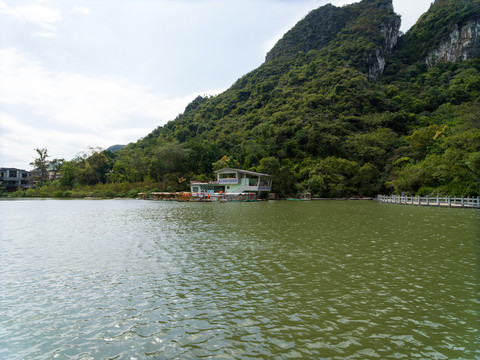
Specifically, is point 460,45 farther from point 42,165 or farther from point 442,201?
point 42,165

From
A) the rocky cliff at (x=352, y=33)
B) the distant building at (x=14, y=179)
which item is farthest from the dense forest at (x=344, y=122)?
the distant building at (x=14, y=179)

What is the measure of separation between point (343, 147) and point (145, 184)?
42.0m

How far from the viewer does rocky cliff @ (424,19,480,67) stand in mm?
84625

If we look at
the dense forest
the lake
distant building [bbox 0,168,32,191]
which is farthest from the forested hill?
the lake

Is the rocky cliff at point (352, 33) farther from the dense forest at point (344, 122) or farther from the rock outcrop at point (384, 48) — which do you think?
the dense forest at point (344, 122)

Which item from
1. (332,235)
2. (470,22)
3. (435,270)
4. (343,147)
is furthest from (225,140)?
(470,22)

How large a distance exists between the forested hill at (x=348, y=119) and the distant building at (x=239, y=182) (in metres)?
2.03

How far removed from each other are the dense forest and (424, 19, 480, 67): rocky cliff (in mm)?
311

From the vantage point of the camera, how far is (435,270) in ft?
24.9

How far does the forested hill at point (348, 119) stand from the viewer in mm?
45438

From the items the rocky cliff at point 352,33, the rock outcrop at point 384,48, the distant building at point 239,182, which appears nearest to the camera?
the distant building at point 239,182

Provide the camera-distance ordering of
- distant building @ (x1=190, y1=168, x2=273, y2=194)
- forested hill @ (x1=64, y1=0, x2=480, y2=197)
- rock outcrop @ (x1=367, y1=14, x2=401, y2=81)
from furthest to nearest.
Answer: rock outcrop @ (x1=367, y1=14, x2=401, y2=81) → distant building @ (x1=190, y1=168, x2=273, y2=194) → forested hill @ (x1=64, y1=0, x2=480, y2=197)

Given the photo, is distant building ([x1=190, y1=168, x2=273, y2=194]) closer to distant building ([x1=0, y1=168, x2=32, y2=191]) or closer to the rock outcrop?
distant building ([x1=0, y1=168, x2=32, y2=191])

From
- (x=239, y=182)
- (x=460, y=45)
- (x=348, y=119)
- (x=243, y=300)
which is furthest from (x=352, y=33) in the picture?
(x=243, y=300)
